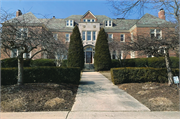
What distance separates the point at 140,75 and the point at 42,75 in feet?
19.8

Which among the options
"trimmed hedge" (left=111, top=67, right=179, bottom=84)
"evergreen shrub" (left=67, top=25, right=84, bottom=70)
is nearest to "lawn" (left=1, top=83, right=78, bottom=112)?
"trimmed hedge" (left=111, top=67, right=179, bottom=84)

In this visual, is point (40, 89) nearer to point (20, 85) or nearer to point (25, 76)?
point (20, 85)

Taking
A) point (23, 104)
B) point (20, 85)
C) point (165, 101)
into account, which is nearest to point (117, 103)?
point (165, 101)

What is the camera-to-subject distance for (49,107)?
15.6ft

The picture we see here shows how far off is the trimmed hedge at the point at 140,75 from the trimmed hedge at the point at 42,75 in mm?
2797

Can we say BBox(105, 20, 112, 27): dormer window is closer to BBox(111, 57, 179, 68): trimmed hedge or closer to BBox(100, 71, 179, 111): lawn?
BBox(111, 57, 179, 68): trimmed hedge

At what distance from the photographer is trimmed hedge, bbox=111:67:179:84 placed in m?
8.28

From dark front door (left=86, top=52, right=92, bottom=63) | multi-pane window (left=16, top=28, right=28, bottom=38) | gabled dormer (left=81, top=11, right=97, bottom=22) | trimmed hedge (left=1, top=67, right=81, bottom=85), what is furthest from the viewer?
gabled dormer (left=81, top=11, right=97, bottom=22)

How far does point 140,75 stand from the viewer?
8531 mm

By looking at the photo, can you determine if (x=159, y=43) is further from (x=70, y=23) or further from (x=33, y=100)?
(x=70, y=23)

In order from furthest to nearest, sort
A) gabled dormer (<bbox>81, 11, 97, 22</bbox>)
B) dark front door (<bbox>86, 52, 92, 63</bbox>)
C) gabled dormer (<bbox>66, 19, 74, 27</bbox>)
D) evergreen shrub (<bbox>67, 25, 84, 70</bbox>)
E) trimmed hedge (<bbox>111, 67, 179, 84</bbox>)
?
1. gabled dormer (<bbox>66, 19, 74, 27</bbox>)
2. gabled dormer (<bbox>81, 11, 97, 22</bbox>)
3. dark front door (<bbox>86, 52, 92, 63</bbox>)
4. evergreen shrub (<bbox>67, 25, 84, 70</bbox>)
5. trimmed hedge (<bbox>111, 67, 179, 84</bbox>)

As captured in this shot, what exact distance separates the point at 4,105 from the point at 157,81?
816 cm

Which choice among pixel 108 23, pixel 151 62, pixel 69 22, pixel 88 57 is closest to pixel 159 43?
pixel 151 62

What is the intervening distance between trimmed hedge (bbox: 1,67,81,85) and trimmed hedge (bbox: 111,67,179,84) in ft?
9.18
